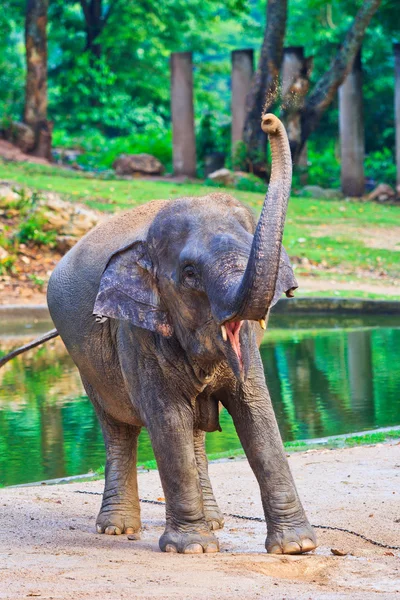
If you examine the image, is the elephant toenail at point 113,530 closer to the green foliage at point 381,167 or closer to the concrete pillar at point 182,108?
the concrete pillar at point 182,108

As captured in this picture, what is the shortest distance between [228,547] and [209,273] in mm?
1573

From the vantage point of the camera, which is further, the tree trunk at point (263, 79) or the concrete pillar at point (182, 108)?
the concrete pillar at point (182, 108)

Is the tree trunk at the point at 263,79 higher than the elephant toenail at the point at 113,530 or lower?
higher

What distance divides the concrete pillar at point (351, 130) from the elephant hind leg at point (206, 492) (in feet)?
70.2

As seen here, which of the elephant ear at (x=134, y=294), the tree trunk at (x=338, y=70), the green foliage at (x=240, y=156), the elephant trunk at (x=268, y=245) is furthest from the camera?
the green foliage at (x=240, y=156)

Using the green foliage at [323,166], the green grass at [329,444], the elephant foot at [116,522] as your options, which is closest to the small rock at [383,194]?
the green foliage at [323,166]

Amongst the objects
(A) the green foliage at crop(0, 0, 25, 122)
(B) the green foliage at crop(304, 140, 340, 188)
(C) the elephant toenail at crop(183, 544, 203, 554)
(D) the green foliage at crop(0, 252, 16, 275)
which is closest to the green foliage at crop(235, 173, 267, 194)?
(B) the green foliage at crop(304, 140, 340, 188)

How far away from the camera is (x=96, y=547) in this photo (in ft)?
19.0

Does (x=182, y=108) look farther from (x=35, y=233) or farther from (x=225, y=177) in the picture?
(x=35, y=233)

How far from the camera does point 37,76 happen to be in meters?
27.7

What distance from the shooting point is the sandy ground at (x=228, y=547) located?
4684 mm

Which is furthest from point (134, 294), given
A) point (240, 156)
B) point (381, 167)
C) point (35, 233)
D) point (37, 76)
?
point (381, 167)

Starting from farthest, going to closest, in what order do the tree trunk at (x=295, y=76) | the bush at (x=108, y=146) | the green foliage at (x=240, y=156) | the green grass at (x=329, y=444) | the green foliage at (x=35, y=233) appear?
the bush at (x=108, y=146) < the green foliage at (x=240, y=156) < the tree trunk at (x=295, y=76) < the green foliage at (x=35, y=233) < the green grass at (x=329, y=444)

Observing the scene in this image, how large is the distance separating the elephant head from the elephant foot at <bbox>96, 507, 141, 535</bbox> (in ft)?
4.29
